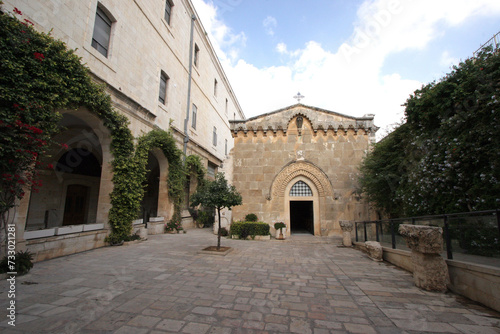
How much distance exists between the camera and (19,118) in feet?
15.8

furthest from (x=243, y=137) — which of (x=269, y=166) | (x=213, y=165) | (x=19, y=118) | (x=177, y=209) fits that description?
(x=19, y=118)

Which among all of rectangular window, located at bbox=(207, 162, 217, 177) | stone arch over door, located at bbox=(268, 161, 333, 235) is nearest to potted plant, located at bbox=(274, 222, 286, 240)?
stone arch over door, located at bbox=(268, 161, 333, 235)

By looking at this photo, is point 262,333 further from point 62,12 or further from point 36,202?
point 36,202

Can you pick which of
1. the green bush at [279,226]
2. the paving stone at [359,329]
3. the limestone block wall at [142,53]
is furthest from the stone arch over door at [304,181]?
the paving stone at [359,329]

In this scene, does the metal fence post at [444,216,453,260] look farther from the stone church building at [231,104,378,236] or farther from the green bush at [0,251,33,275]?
the green bush at [0,251,33,275]

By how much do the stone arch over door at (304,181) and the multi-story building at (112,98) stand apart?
244 inches

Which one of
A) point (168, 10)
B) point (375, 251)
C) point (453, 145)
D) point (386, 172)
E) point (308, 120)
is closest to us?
point (453, 145)

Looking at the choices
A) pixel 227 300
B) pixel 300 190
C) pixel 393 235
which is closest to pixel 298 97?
pixel 300 190

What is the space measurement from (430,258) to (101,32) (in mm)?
12233

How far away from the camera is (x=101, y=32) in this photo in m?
8.31

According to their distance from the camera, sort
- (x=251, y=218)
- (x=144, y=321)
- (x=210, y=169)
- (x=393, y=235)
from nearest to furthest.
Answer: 1. (x=144, y=321)
2. (x=393, y=235)
3. (x=251, y=218)
4. (x=210, y=169)

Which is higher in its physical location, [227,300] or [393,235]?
[393,235]

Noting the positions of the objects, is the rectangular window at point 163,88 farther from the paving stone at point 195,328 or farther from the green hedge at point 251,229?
the paving stone at point 195,328

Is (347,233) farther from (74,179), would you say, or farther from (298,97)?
(74,179)
